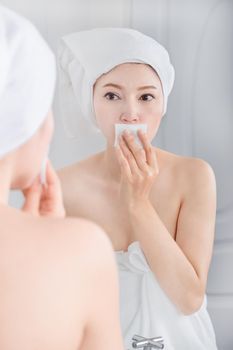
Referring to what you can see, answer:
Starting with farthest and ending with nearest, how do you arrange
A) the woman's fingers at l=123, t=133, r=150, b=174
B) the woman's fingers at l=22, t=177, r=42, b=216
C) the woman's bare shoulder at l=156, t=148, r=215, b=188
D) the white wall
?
1. the white wall
2. the woman's bare shoulder at l=156, t=148, r=215, b=188
3. the woman's fingers at l=123, t=133, r=150, b=174
4. the woman's fingers at l=22, t=177, r=42, b=216

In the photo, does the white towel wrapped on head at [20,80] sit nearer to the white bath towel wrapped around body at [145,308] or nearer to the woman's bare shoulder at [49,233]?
the woman's bare shoulder at [49,233]

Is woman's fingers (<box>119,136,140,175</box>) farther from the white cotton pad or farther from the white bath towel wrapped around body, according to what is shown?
the white bath towel wrapped around body

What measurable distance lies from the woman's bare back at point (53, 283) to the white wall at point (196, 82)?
3.47ft

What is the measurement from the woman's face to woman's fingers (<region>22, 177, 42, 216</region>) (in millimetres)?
728

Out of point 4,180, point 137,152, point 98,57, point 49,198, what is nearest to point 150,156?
point 137,152

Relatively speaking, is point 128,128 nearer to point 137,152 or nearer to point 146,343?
point 137,152

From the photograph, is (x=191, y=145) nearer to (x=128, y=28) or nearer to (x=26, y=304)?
(x=128, y=28)

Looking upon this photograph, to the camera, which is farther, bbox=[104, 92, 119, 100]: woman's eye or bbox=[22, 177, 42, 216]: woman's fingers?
bbox=[104, 92, 119, 100]: woman's eye

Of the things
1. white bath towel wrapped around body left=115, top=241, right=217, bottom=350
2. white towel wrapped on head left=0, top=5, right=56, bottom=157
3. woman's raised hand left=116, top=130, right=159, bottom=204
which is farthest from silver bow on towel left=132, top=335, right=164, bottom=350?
white towel wrapped on head left=0, top=5, right=56, bottom=157

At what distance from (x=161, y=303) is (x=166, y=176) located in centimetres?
33

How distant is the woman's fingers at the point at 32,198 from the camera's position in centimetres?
102

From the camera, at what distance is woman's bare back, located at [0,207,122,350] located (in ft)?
2.75

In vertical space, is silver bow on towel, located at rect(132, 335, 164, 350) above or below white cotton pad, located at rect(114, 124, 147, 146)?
below

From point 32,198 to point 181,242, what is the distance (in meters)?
0.78
